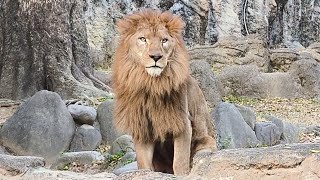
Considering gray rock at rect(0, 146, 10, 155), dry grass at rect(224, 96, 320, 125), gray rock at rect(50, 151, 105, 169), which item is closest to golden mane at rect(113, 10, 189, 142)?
gray rock at rect(50, 151, 105, 169)

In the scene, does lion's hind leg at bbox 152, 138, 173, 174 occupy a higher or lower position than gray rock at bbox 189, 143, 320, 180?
lower

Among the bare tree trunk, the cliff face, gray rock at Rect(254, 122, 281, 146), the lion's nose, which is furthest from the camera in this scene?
the cliff face

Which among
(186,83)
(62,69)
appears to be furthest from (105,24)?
(186,83)

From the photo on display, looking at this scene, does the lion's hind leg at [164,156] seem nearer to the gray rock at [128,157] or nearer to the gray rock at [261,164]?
the gray rock at [261,164]

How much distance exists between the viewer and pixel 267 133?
34.4 ft

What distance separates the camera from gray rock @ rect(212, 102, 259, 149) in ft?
31.0

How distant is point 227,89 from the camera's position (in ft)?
50.1

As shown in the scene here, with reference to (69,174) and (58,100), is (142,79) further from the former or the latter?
(58,100)

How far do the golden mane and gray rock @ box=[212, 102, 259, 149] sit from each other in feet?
12.5

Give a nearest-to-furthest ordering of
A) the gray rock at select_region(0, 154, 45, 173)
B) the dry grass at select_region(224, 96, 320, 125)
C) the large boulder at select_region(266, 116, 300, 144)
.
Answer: the gray rock at select_region(0, 154, 45, 173), the large boulder at select_region(266, 116, 300, 144), the dry grass at select_region(224, 96, 320, 125)

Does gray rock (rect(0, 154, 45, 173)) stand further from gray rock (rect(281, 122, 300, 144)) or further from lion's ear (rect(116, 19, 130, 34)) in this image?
gray rock (rect(281, 122, 300, 144))

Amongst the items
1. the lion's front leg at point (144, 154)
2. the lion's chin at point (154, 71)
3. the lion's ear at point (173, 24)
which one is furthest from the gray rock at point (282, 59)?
the lion's chin at point (154, 71)

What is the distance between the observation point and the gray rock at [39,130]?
866cm

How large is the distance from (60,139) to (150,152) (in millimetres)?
3428
